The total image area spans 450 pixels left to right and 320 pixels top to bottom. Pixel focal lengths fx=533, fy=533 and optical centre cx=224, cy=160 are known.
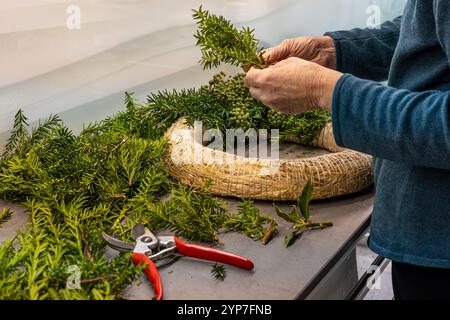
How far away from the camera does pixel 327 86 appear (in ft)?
2.33

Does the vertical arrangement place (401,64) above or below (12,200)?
above

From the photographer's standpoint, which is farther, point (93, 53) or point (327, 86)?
point (93, 53)

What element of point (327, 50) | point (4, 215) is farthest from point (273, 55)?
point (4, 215)

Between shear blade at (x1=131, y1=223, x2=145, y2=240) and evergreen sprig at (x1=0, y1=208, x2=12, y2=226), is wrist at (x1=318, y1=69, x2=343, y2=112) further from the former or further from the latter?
evergreen sprig at (x1=0, y1=208, x2=12, y2=226)

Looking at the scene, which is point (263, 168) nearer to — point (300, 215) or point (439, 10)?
point (300, 215)

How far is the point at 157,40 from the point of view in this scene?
4.29 ft

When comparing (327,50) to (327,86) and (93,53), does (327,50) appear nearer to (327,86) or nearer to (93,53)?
(327,86)

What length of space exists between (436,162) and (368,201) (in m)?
0.35

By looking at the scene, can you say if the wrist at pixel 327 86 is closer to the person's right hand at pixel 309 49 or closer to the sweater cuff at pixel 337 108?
the sweater cuff at pixel 337 108

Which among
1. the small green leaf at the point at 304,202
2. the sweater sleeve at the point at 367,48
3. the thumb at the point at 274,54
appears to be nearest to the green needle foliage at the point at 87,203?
the small green leaf at the point at 304,202

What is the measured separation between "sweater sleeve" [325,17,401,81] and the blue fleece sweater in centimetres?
25

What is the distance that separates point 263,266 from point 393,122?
27 centimetres

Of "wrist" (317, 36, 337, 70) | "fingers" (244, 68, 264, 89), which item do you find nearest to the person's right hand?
"wrist" (317, 36, 337, 70)
